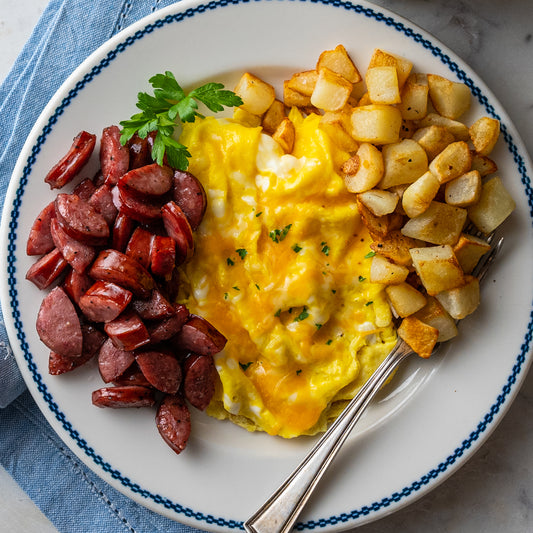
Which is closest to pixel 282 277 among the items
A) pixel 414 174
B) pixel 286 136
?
pixel 286 136

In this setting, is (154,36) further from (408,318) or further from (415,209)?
(408,318)

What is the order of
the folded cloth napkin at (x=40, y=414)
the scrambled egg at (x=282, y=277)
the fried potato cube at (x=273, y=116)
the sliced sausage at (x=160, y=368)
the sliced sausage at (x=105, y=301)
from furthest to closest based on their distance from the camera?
the folded cloth napkin at (x=40, y=414) < the fried potato cube at (x=273, y=116) < the scrambled egg at (x=282, y=277) < the sliced sausage at (x=160, y=368) < the sliced sausage at (x=105, y=301)

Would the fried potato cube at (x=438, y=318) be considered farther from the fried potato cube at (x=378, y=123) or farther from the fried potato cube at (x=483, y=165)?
the fried potato cube at (x=378, y=123)

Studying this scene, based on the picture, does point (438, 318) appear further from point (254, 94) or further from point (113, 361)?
point (113, 361)

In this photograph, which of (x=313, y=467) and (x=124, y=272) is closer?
(x=124, y=272)

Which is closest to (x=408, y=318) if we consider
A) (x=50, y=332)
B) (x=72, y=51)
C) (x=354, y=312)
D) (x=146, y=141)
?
(x=354, y=312)

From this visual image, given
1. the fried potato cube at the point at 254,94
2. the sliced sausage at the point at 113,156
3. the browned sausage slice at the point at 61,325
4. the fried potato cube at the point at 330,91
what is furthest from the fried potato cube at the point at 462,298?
the browned sausage slice at the point at 61,325

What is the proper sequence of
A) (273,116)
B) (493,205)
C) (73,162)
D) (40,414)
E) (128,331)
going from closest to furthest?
(128,331) → (493,205) → (73,162) → (273,116) → (40,414)

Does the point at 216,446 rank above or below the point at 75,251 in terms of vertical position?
below
